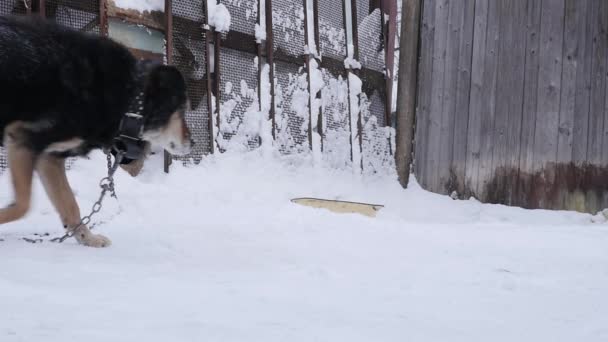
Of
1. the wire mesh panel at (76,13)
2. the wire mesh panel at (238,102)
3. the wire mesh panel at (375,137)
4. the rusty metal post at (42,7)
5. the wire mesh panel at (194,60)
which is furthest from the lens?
the wire mesh panel at (375,137)

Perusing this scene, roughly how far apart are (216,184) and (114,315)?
3714 millimetres

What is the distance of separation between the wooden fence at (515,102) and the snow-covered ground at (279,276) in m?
1.31

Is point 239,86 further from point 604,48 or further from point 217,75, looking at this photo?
point 604,48

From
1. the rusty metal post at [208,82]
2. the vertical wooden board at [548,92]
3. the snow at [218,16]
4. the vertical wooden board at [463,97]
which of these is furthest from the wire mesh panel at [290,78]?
the vertical wooden board at [548,92]

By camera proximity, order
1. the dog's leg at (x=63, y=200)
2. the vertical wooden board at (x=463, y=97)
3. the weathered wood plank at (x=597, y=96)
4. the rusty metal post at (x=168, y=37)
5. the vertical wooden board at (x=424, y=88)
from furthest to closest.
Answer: the vertical wooden board at (x=424, y=88)
the vertical wooden board at (x=463, y=97)
the weathered wood plank at (x=597, y=96)
the rusty metal post at (x=168, y=37)
the dog's leg at (x=63, y=200)

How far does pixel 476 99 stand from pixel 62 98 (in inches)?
195

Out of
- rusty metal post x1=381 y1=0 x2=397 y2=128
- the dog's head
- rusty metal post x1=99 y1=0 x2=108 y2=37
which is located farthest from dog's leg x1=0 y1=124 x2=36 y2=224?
rusty metal post x1=381 y1=0 x2=397 y2=128

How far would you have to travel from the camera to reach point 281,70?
21.4ft

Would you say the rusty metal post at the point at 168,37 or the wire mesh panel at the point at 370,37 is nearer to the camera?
the rusty metal post at the point at 168,37

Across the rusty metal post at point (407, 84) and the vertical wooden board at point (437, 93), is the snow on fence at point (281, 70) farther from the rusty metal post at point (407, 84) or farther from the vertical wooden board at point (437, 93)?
the vertical wooden board at point (437, 93)

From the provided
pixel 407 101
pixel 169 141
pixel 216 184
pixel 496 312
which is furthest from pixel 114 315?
pixel 407 101

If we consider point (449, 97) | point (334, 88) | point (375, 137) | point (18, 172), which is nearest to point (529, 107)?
point (449, 97)

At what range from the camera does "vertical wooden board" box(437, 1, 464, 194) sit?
6805 millimetres

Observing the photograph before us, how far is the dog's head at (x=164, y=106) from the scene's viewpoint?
3.15 metres
